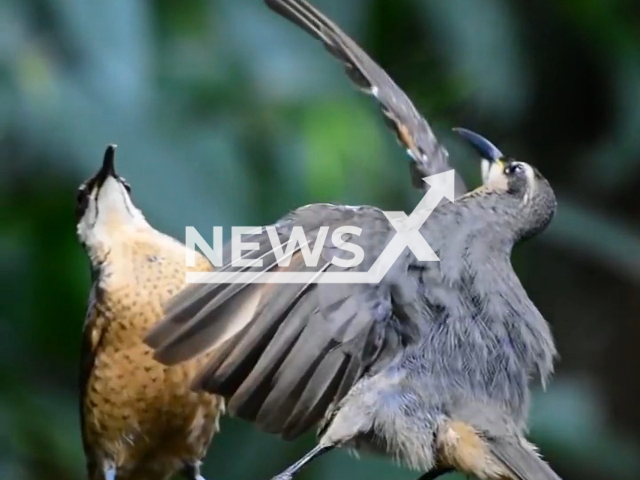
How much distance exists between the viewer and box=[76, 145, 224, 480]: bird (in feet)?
9.06

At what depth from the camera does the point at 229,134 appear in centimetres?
351

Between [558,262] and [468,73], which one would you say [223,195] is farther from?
[558,262]

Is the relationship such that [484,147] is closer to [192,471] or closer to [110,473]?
[192,471]

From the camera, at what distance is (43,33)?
3504 mm

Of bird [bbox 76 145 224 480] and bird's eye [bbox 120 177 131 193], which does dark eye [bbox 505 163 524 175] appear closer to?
bird [bbox 76 145 224 480]

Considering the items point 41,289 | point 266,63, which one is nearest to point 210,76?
point 266,63

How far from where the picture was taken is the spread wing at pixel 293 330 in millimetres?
2193

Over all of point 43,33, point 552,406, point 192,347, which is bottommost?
point 552,406

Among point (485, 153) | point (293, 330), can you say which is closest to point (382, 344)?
point (293, 330)

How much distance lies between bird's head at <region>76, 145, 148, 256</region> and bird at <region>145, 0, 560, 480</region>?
63 centimetres

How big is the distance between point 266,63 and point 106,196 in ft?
2.54

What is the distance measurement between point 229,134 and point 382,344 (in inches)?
50.4

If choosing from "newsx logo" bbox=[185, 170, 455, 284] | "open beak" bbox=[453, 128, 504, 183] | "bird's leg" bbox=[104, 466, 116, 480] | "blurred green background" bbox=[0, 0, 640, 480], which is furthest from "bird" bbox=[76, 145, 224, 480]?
"open beak" bbox=[453, 128, 504, 183]

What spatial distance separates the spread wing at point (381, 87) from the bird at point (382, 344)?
351 mm
